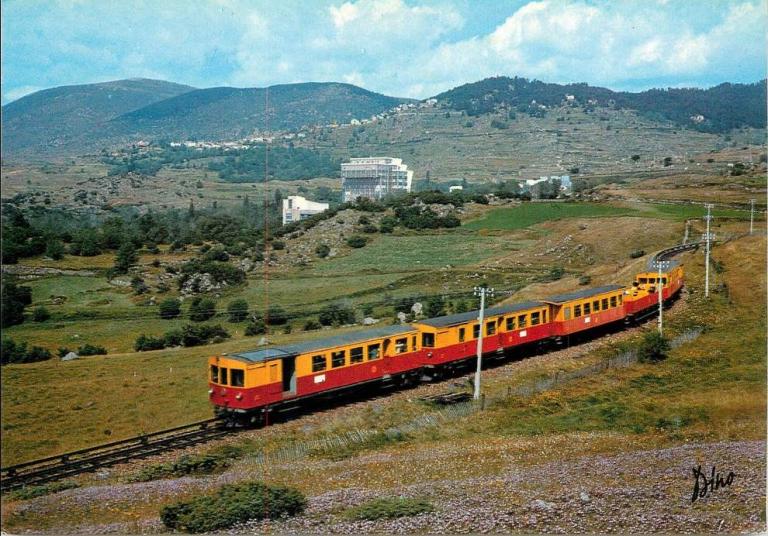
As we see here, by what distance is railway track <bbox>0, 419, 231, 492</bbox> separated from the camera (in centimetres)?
1460

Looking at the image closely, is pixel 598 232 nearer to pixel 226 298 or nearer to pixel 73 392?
pixel 226 298

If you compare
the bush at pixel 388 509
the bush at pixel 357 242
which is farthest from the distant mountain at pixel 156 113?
the bush at pixel 388 509

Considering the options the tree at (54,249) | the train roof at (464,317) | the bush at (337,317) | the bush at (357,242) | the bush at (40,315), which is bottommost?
the bush at (337,317)

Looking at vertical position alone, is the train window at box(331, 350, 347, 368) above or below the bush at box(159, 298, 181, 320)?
above

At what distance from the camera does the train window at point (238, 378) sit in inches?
701

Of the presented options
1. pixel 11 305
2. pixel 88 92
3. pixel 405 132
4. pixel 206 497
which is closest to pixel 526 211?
pixel 88 92

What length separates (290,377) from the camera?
752 inches

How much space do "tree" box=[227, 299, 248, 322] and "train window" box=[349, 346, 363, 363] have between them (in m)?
16.4

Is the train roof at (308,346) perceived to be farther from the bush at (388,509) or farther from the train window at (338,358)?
the bush at (388,509)

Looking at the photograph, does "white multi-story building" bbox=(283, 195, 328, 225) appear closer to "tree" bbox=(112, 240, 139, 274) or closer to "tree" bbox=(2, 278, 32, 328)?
"tree" bbox=(112, 240, 139, 274)

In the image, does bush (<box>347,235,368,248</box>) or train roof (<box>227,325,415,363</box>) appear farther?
bush (<box>347,235,368,248</box>)

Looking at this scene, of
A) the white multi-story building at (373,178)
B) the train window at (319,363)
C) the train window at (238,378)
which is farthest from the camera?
the white multi-story building at (373,178)

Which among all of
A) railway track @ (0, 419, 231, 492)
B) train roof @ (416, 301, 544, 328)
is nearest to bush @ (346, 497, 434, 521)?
railway track @ (0, 419, 231, 492)

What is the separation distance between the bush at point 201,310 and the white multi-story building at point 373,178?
3380 cm
